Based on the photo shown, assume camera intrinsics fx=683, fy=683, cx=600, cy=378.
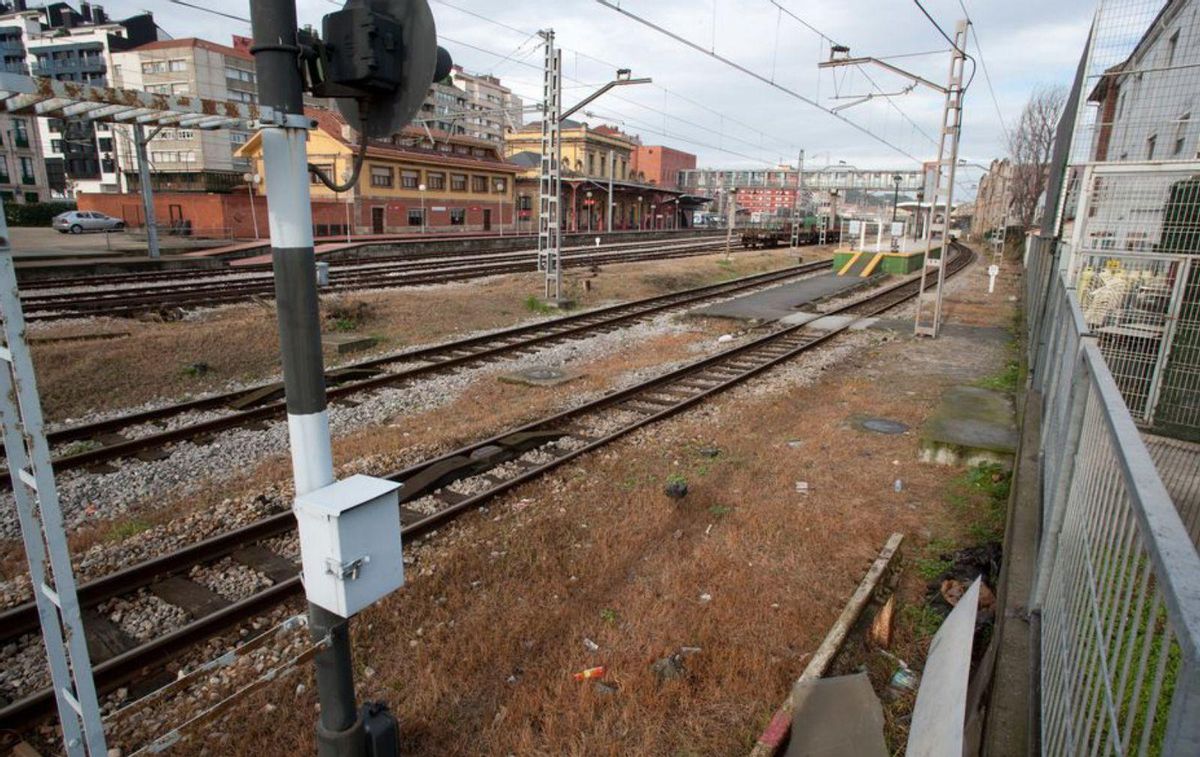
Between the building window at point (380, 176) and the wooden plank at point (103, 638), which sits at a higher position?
the building window at point (380, 176)

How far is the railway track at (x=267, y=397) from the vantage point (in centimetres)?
709

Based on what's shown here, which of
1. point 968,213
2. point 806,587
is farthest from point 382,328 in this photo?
point 968,213

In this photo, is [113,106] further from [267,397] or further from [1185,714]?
[267,397]

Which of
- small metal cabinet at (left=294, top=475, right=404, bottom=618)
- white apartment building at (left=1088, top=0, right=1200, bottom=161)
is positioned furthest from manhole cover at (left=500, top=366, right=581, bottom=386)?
white apartment building at (left=1088, top=0, right=1200, bottom=161)

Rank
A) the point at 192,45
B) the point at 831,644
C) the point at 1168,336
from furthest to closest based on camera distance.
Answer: the point at 192,45, the point at 1168,336, the point at 831,644

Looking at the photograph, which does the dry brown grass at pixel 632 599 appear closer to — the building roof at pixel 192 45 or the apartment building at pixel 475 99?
the building roof at pixel 192 45

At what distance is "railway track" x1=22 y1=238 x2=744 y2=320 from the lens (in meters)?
13.9

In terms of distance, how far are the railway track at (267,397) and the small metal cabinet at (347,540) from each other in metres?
5.73

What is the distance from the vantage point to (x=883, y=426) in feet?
27.3

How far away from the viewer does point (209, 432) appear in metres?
7.65

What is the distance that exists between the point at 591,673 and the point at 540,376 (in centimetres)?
668

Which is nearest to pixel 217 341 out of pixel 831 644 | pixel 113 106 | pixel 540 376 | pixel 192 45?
pixel 540 376

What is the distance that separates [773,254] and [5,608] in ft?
115

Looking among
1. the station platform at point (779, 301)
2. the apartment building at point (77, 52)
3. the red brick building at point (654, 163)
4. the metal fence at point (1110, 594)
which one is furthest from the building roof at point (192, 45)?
the metal fence at point (1110, 594)
